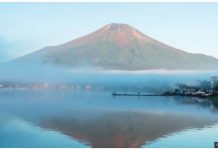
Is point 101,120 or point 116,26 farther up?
point 116,26

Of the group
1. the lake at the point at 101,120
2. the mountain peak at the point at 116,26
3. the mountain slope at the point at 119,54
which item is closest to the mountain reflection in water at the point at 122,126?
the lake at the point at 101,120

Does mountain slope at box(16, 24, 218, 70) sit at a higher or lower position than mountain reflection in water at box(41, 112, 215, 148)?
higher

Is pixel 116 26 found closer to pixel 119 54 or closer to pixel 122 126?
pixel 119 54

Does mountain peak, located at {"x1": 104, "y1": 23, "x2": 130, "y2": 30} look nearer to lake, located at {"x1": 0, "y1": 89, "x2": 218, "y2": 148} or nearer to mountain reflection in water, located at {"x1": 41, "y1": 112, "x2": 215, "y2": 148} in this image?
lake, located at {"x1": 0, "y1": 89, "x2": 218, "y2": 148}

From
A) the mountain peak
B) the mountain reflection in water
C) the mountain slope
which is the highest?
the mountain peak


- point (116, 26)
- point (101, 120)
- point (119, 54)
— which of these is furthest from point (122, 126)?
point (116, 26)

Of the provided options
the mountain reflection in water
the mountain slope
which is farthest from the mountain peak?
the mountain reflection in water

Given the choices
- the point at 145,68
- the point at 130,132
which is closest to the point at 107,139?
→ the point at 130,132

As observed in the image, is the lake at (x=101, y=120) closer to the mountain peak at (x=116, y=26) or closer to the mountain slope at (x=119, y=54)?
the mountain slope at (x=119, y=54)
